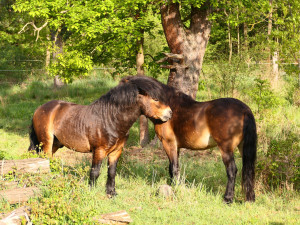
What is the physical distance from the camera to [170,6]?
1084cm

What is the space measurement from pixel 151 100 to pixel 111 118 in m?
0.75

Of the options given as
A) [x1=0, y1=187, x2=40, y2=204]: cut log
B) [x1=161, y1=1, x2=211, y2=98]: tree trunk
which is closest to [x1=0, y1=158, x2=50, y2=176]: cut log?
[x1=0, y1=187, x2=40, y2=204]: cut log

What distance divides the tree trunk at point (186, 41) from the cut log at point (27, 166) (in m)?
5.44

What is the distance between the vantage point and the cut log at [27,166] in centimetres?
592

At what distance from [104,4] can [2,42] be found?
1858 centimetres

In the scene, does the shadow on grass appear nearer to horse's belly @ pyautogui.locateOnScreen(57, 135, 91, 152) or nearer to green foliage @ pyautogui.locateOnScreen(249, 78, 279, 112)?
horse's belly @ pyautogui.locateOnScreen(57, 135, 91, 152)

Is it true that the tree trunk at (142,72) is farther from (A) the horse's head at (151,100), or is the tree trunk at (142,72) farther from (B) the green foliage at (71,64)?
(A) the horse's head at (151,100)

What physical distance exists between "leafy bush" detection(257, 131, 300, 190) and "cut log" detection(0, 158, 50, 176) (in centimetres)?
391

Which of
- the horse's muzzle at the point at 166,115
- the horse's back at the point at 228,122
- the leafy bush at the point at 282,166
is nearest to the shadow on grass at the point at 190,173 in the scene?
the leafy bush at the point at 282,166

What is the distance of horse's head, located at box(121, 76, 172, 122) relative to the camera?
6.39m

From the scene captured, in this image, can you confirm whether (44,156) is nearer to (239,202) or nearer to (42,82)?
(239,202)

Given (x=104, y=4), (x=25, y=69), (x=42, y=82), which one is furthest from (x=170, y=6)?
(x=25, y=69)

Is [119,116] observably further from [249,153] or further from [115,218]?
[249,153]

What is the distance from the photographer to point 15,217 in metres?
4.71
